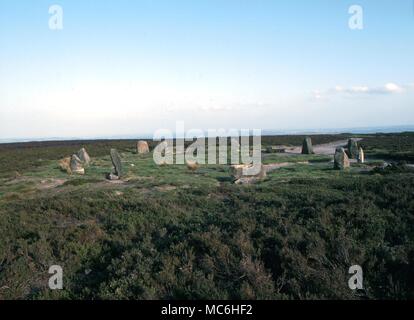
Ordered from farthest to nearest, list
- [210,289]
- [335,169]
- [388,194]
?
[335,169] → [388,194] → [210,289]

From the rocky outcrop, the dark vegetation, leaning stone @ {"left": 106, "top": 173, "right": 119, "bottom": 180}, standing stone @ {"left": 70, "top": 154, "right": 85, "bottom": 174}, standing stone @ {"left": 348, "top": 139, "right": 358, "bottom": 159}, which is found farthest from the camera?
standing stone @ {"left": 348, "top": 139, "right": 358, "bottom": 159}

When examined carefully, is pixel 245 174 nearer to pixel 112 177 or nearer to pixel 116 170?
pixel 112 177

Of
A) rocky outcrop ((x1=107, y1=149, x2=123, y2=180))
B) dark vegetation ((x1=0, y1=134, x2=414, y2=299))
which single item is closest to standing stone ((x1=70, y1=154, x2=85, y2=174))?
rocky outcrop ((x1=107, y1=149, x2=123, y2=180))

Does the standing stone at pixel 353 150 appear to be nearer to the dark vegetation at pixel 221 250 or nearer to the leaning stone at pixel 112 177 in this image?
the leaning stone at pixel 112 177

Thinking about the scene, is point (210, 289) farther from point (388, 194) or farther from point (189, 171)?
point (189, 171)

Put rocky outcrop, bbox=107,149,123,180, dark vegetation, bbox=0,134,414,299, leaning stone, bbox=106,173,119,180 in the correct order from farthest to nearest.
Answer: rocky outcrop, bbox=107,149,123,180
leaning stone, bbox=106,173,119,180
dark vegetation, bbox=0,134,414,299

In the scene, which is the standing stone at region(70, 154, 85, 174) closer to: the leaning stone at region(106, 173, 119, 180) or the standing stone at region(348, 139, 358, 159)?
the leaning stone at region(106, 173, 119, 180)

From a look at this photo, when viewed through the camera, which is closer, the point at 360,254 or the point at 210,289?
the point at 210,289
